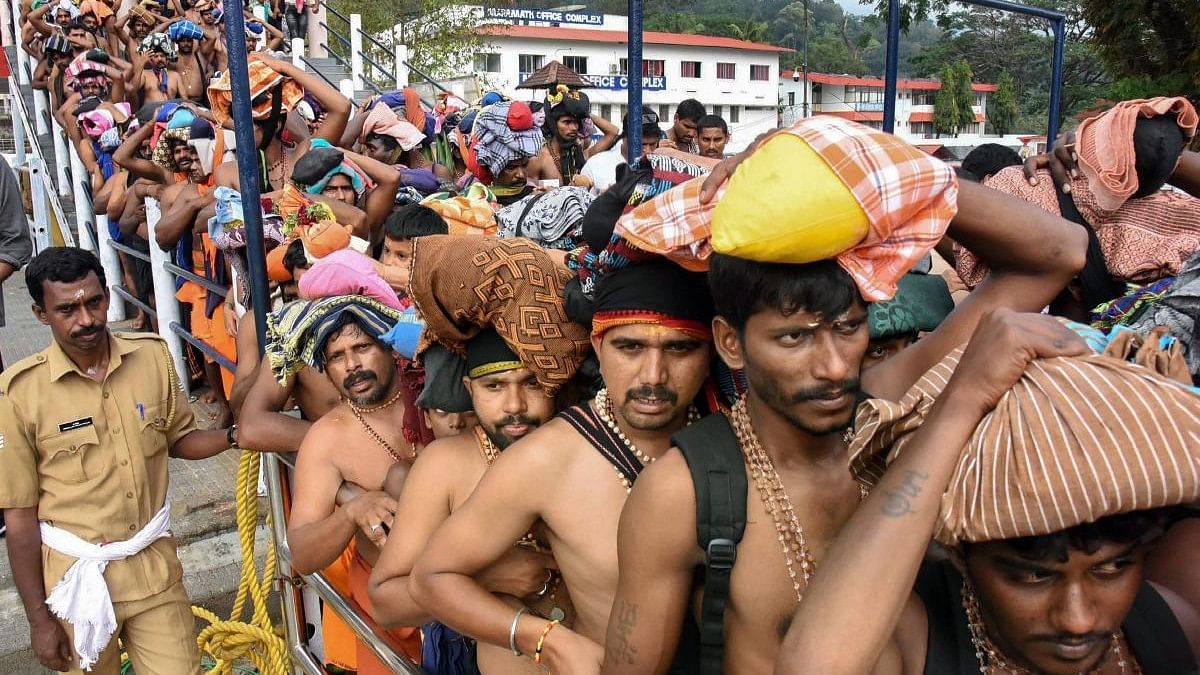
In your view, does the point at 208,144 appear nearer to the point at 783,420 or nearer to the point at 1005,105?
the point at 783,420

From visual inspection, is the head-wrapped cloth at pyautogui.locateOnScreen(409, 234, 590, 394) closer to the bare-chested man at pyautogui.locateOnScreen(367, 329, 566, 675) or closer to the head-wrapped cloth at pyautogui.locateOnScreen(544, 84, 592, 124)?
the bare-chested man at pyautogui.locateOnScreen(367, 329, 566, 675)

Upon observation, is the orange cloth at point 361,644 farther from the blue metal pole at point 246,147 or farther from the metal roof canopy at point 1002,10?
the metal roof canopy at point 1002,10

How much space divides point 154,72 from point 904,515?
33.1ft

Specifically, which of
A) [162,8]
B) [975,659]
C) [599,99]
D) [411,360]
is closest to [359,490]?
[411,360]

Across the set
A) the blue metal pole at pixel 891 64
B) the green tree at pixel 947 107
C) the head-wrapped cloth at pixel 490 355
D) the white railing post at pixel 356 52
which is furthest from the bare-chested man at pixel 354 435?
the green tree at pixel 947 107

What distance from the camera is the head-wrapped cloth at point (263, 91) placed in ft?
16.3

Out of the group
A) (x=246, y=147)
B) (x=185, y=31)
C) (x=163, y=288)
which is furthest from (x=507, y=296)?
(x=185, y=31)

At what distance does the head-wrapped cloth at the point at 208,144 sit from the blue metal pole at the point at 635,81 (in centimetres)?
411

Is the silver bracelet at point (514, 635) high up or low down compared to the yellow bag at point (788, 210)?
down

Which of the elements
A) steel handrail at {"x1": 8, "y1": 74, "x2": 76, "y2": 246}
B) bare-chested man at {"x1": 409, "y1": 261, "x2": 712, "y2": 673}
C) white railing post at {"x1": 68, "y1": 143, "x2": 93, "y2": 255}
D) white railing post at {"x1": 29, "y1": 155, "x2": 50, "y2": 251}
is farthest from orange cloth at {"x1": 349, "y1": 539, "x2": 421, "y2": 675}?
white railing post at {"x1": 29, "y1": 155, "x2": 50, "y2": 251}

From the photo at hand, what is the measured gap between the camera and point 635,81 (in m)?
2.49

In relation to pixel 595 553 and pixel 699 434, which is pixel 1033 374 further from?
pixel 595 553

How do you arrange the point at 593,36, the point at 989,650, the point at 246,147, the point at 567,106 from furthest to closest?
the point at 593,36 → the point at 567,106 → the point at 246,147 → the point at 989,650

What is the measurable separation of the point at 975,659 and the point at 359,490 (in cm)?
193
